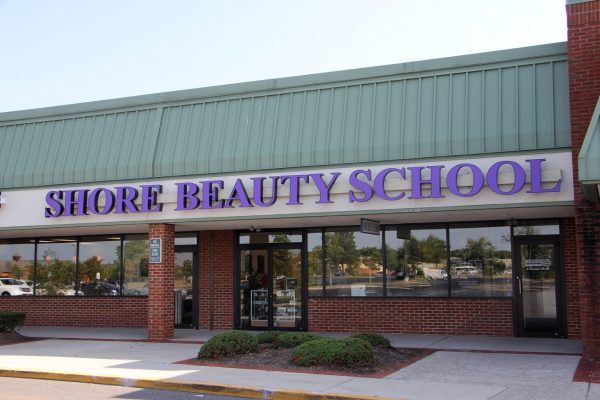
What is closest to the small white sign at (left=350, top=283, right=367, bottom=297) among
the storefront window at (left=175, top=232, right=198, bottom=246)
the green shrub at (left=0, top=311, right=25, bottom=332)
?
the storefront window at (left=175, top=232, right=198, bottom=246)

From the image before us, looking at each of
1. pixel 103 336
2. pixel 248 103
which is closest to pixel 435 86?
pixel 248 103

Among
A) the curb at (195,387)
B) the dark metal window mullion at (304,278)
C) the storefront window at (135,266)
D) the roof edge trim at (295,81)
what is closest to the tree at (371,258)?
the dark metal window mullion at (304,278)

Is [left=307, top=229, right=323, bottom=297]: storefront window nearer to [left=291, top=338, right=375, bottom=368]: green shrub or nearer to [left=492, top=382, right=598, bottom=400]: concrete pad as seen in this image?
[left=291, top=338, right=375, bottom=368]: green shrub

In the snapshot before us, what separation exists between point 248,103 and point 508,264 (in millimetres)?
7394

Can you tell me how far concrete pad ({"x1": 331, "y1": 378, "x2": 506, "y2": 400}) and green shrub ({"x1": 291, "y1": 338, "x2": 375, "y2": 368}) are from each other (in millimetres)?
1095

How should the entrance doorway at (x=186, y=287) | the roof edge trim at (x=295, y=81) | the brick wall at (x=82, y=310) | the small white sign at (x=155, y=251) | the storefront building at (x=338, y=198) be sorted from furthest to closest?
the brick wall at (x=82, y=310) < the entrance doorway at (x=186, y=287) < the small white sign at (x=155, y=251) < the roof edge trim at (x=295, y=81) < the storefront building at (x=338, y=198)

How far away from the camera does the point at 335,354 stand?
1163 cm

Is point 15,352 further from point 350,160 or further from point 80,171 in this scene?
point 350,160

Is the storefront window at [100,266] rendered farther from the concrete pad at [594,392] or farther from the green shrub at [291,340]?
the concrete pad at [594,392]

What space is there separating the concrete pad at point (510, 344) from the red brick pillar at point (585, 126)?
1334 millimetres

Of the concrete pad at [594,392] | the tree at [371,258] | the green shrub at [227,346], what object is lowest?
the concrete pad at [594,392]

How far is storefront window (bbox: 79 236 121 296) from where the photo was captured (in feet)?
66.3

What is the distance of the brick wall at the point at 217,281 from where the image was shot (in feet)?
60.5

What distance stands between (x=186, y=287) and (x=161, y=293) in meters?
2.73
